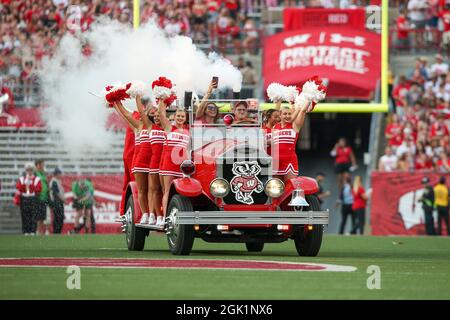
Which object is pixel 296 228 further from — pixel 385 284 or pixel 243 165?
pixel 385 284

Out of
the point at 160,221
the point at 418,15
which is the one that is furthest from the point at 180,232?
the point at 418,15

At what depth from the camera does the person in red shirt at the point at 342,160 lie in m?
27.6

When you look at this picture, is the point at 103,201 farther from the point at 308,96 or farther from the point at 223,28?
the point at 308,96

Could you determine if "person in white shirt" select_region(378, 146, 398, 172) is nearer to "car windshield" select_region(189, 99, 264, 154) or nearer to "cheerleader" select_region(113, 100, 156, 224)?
"car windshield" select_region(189, 99, 264, 154)

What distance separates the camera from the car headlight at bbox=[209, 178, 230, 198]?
14391 mm

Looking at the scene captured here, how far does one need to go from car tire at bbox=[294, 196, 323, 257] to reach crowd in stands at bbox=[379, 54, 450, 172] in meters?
10.8

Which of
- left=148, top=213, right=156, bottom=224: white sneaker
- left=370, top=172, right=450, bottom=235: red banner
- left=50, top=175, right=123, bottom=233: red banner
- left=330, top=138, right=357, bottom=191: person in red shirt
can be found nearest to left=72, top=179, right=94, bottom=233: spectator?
left=50, top=175, right=123, bottom=233: red banner

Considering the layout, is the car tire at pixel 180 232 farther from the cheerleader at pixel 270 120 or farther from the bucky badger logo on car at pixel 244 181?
the cheerleader at pixel 270 120

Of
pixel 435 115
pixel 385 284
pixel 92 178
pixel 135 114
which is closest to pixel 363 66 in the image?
pixel 435 115

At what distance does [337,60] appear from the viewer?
85.1 ft

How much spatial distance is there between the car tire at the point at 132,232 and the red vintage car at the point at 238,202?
1.24 m

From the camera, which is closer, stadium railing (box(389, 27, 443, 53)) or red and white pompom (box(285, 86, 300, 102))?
red and white pompom (box(285, 86, 300, 102))

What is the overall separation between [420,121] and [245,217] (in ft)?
44.1

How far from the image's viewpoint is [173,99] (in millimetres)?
15453
